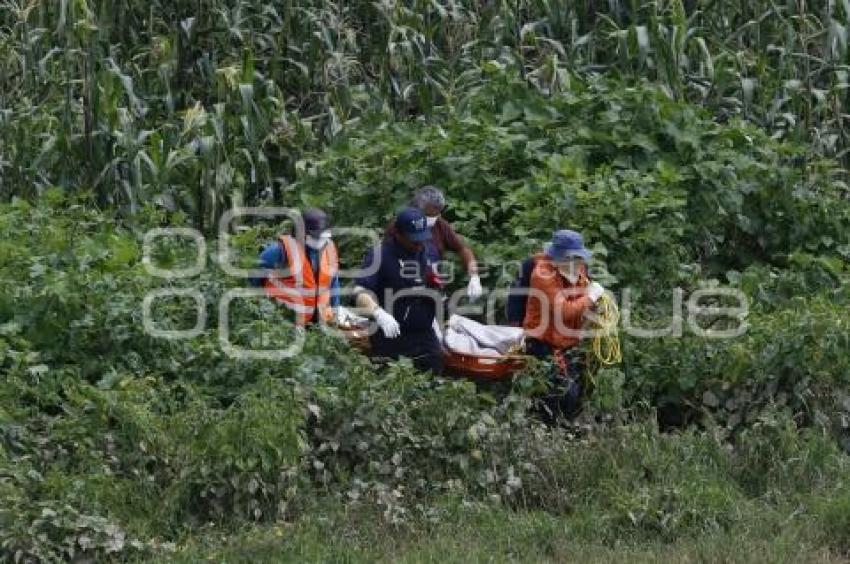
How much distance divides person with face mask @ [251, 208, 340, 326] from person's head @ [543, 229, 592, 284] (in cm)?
145

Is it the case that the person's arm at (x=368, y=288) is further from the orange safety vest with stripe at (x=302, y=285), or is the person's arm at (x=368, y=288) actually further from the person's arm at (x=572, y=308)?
the person's arm at (x=572, y=308)

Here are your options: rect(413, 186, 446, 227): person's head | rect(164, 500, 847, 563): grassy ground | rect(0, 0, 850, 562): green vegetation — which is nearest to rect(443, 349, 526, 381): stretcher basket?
rect(0, 0, 850, 562): green vegetation

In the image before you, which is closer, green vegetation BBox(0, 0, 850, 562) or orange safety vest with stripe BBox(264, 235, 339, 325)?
green vegetation BBox(0, 0, 850, 562)

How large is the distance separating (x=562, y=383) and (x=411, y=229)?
4.50 ft

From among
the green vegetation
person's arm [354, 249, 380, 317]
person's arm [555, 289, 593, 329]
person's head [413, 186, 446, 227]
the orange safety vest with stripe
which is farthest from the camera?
person's head [413, 186, 446, 227]

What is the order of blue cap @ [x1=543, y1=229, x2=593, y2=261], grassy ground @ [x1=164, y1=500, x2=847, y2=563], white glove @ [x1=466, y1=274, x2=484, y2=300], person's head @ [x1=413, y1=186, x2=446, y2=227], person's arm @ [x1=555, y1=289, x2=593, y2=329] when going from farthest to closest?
white glove @ [x1=466, y1=274, x2=484, y2=300]
person's head @ [x1=413, y1=186, x2=446, y2=227]
person's arm @ [x1=555, y1=289, x2=593, y2=329]
blue cap @ [x1=543, y1=229, x2=593, y2=261]
grassy ground @ [x1=164, y1=500, x2=847, y2=563]

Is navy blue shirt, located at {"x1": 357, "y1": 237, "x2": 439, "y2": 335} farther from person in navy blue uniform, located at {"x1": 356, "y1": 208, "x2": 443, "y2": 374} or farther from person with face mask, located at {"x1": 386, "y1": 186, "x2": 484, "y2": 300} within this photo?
person with face mask, located at {"x1": 386, "y1": 186, "x2": 484, "y2": 300}

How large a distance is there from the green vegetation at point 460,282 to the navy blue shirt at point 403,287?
1.63 feet

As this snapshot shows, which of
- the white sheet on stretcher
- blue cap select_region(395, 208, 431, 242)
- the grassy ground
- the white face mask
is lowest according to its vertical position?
the grassy ground

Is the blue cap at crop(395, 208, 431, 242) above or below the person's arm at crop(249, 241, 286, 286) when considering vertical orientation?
above

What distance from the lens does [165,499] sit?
10.0 m

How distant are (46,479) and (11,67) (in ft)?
22.8

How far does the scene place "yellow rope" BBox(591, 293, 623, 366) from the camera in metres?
11.7

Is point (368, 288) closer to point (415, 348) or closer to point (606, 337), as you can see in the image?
point (415, 348)
